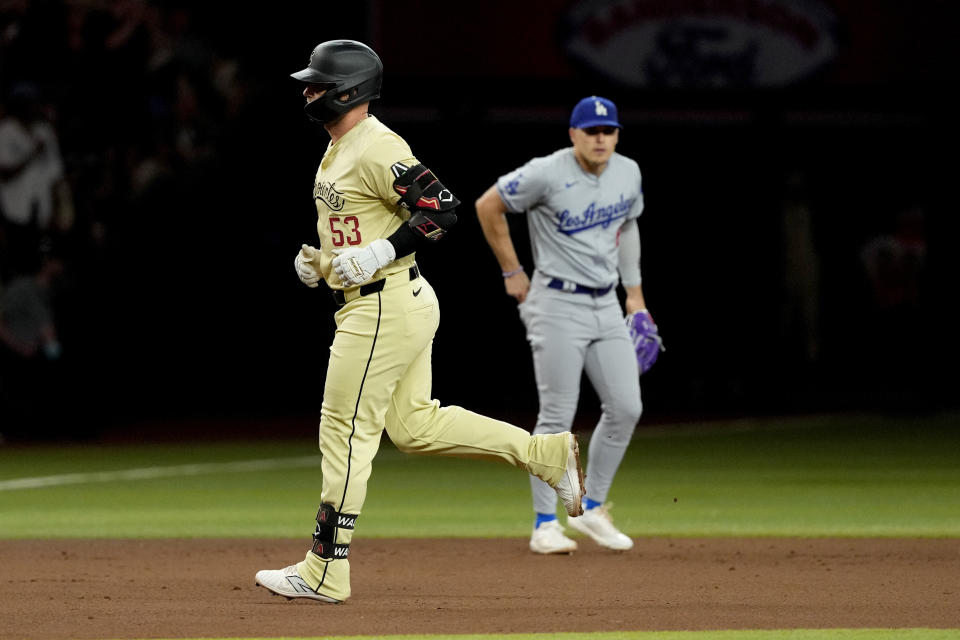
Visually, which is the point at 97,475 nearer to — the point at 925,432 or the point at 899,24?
the point at 925,432

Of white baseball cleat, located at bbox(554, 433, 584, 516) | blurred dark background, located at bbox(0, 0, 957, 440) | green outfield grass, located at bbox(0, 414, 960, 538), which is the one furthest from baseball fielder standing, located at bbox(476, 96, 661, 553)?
blurred dark background, located at bbox(0, 0, 957, 440)

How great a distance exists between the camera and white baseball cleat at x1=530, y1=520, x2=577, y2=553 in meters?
8.20

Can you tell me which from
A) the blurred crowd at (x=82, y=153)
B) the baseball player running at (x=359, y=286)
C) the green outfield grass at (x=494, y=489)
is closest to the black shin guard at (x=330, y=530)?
the baseball player running at (x=359, y=286)

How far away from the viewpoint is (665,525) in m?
9.61

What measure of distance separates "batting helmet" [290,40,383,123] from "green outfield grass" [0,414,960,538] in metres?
3.34

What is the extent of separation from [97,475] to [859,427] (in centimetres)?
758

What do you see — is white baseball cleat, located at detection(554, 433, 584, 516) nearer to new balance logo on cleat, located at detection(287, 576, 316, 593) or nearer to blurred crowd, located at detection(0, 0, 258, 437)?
new balance logo on cleat, located at detection(287, 576, 316, 593)

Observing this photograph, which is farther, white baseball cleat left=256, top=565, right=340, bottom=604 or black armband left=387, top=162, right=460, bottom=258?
white baseball cleat left=256, top=565, right=340, bottom=604

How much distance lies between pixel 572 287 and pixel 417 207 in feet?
6.72

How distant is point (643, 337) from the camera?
8.76 m

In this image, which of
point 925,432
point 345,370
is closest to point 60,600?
point 345,370

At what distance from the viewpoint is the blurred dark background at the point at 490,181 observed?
55.5 ft

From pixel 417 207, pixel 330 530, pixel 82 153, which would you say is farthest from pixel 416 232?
pixel 82 153

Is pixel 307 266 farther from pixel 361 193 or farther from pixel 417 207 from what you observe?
pixel 417 207
